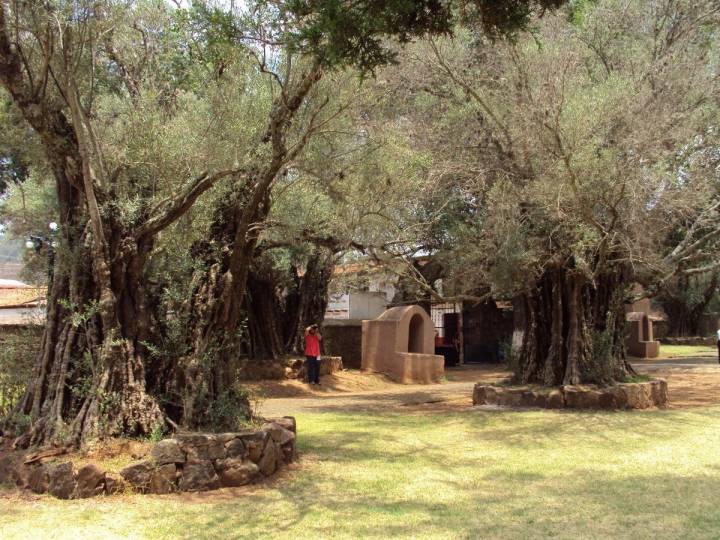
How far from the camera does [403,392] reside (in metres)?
17.4

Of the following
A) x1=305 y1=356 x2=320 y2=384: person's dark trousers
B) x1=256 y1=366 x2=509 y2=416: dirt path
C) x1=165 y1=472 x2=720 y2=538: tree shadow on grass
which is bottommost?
x1=165 y1=472 x2=720 y2=538: tree shadow on grass

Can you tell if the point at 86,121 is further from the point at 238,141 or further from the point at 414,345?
the point at 414,345

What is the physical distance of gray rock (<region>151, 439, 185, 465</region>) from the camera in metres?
6.55

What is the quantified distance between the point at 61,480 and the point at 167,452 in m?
→ 0.93

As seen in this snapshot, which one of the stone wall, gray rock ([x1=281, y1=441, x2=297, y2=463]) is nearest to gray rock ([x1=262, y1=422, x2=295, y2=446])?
gray rock ([x1=281, y1=441, x2=297, y2=463])

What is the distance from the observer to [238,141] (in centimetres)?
885

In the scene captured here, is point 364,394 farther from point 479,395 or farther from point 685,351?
point 685,351

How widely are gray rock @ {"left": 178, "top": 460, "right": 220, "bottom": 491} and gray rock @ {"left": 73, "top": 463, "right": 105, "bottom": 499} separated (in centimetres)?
71

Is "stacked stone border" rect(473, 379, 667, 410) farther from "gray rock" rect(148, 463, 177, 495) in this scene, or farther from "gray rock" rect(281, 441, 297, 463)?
"gray rock" rect(148, 463, 177, 495)

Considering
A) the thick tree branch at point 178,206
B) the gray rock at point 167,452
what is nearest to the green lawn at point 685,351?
the thick tree branch at point 178,206

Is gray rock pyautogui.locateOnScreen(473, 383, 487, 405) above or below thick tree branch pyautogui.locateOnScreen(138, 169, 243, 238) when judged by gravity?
below

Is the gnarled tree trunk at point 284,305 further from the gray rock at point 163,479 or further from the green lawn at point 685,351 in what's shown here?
the green lawn at point 685,351

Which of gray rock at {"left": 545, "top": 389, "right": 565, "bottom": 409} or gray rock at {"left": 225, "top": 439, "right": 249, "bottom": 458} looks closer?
gray rock at {"left": 225, "top": 439, "right": 249, "bottom": 458}

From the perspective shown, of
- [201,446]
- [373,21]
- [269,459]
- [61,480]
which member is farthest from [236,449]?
[373,21]
